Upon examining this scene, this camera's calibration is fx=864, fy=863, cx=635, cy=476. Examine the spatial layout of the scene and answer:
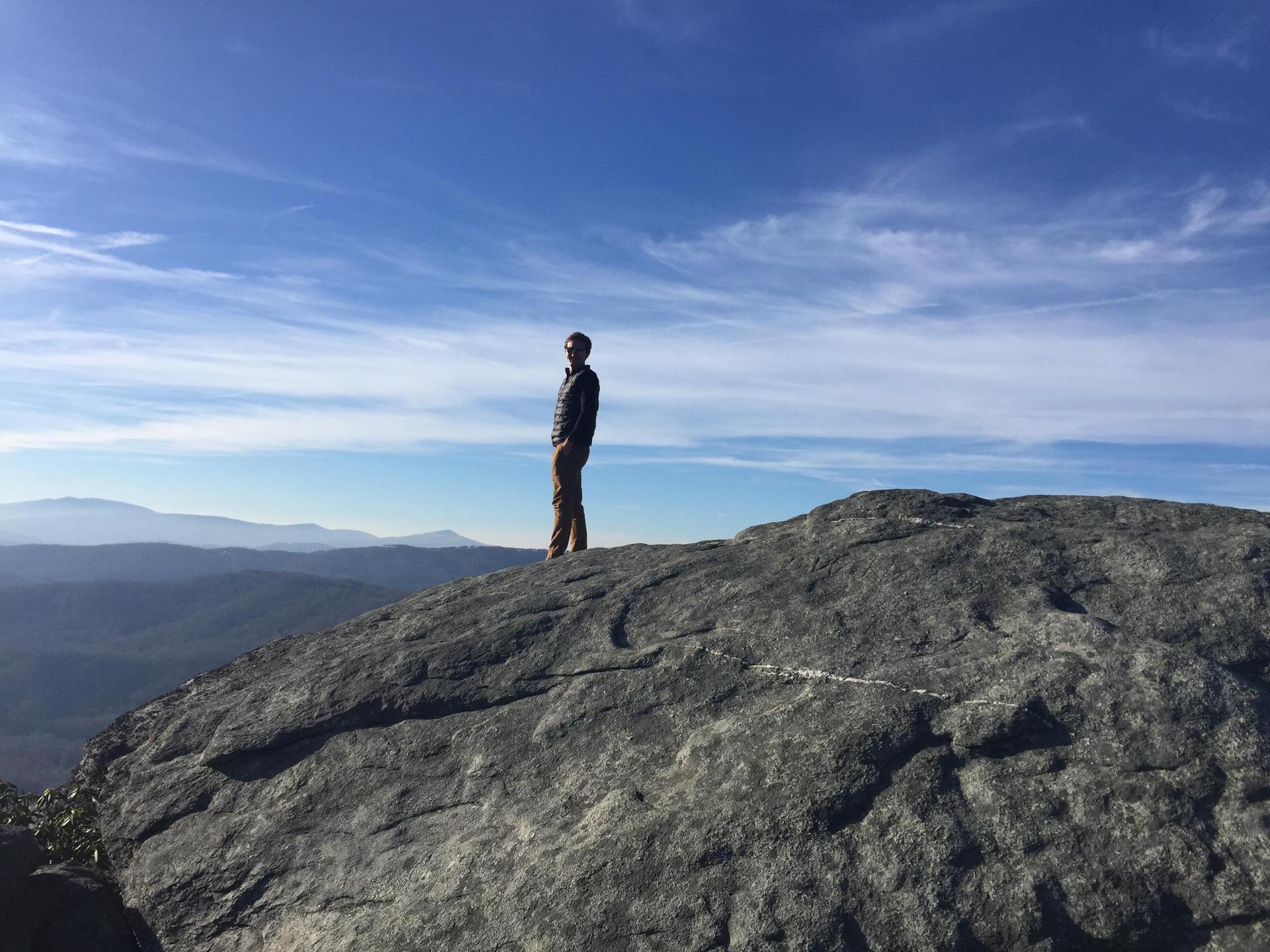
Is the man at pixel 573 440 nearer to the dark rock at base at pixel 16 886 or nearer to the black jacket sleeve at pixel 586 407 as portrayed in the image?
the black jacket sleeve at pixel 586 407

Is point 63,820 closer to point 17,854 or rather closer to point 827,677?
point 17,854

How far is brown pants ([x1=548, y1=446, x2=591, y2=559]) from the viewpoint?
637 inches

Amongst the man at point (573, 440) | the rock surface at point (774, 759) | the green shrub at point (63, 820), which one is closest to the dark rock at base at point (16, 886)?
the green shrub at point (63, 820)

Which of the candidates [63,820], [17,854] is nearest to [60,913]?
[17,854]

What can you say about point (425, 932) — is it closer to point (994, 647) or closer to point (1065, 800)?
point (1065, 800)

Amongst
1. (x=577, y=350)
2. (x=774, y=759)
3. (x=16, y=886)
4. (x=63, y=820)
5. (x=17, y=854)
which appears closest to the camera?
(x=774, y=759)

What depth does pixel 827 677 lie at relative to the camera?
8.44 metres

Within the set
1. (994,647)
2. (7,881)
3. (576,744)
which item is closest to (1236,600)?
(994,647)

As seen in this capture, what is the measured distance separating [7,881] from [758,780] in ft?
22.7

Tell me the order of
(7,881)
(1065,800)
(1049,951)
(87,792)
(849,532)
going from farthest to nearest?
(849,532) → (87,792) → (7,881) → (1065,800) → (1049,951)

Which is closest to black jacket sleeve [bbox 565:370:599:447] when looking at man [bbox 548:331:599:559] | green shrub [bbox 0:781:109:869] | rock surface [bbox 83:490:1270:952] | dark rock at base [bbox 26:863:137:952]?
man [bbox 548:331:599:559]

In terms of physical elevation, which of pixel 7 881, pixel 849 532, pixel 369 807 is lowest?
pixel 7 881

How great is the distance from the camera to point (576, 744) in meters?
8.48

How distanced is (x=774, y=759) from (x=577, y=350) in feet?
32.9
